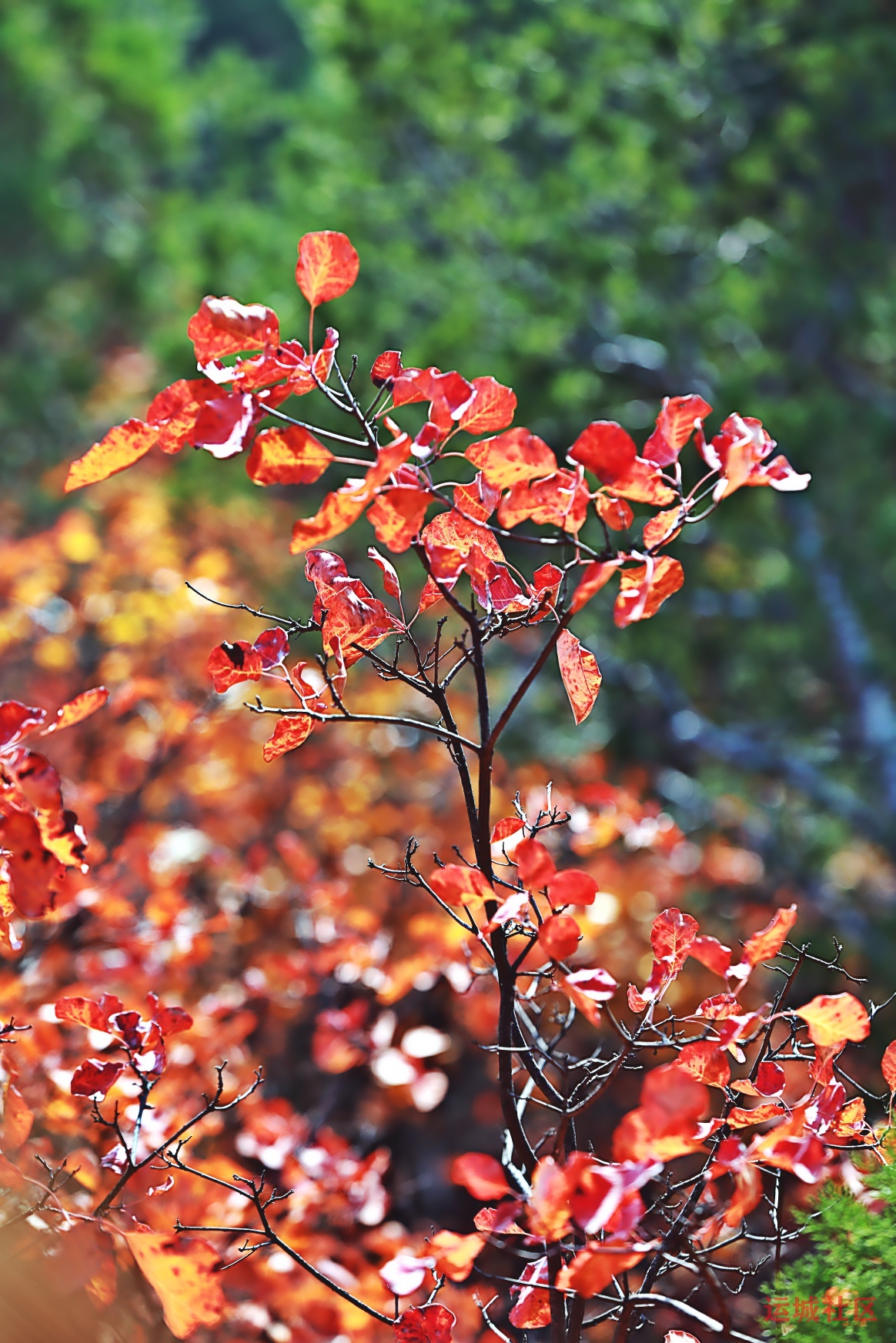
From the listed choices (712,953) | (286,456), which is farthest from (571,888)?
(286,456)

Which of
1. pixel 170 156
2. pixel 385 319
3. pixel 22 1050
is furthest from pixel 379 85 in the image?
A: pixel 170 156

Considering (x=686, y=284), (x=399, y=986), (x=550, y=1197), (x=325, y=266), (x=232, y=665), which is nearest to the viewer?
(x=550, y=1197)

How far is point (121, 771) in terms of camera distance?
3.26 m

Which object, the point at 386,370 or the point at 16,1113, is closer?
the point at 386,370

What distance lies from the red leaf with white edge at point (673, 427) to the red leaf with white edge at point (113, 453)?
1.31ft

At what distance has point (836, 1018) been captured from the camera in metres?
0.74

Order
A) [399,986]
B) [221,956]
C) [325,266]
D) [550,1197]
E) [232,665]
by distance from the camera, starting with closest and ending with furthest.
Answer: [550,1197] < [325,266] < [232,665] < [399,986] < [221,956]

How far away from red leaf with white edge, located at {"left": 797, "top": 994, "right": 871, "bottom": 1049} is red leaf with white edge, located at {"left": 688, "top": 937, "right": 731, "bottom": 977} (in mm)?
83

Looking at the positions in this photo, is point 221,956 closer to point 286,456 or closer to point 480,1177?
point 480,1177

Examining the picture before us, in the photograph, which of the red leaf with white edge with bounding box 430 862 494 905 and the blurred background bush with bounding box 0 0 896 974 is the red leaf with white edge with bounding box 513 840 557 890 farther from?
the blurred background bush with bounding box 0 0 896 974

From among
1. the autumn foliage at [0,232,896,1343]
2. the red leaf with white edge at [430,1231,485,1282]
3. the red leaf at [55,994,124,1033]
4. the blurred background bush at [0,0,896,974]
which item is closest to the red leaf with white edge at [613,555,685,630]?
the autumn foliage at [0,232,896,1343]

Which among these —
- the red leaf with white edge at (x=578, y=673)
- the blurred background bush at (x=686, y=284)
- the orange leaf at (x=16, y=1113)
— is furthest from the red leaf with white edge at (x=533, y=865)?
the blurred background bush at (x=686, y=284)

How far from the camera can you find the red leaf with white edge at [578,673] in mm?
797

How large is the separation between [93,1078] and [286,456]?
633 mm
